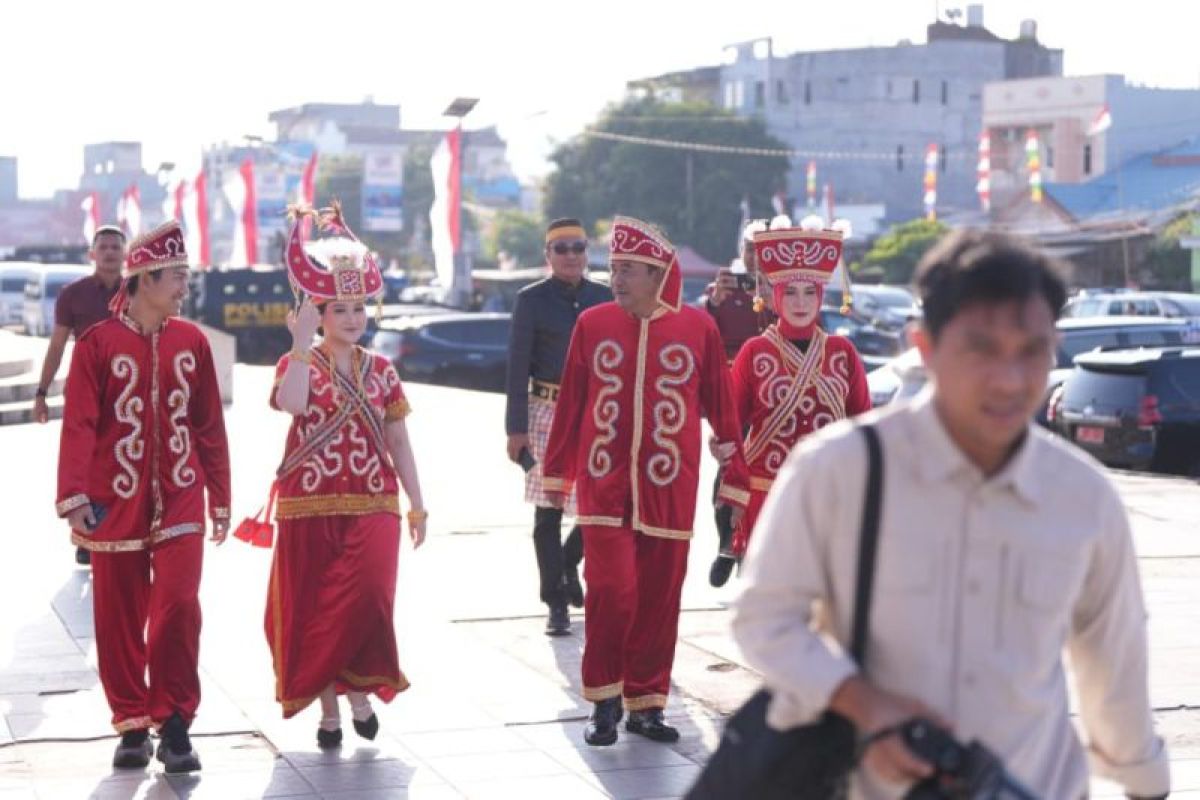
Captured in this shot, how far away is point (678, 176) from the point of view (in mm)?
84125

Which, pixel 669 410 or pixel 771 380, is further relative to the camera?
pixel 771 380

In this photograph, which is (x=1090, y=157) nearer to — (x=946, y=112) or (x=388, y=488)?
(x=946, y=112)

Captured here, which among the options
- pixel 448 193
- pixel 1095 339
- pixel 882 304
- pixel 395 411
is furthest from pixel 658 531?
pixel 448 193

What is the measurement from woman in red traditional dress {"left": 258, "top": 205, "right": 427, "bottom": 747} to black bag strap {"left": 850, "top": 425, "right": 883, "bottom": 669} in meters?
4.52

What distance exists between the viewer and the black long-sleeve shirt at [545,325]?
10.2 m

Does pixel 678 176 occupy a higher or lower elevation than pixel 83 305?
lower

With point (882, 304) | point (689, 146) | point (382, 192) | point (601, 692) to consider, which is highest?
point (689, 146)

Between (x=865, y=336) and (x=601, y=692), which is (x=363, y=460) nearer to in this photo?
(x=601, y=692)

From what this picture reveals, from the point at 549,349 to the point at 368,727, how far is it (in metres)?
2.79

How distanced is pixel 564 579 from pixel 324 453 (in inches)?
109

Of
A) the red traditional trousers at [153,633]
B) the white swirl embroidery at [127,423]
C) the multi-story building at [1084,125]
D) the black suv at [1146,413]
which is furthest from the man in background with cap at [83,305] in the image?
the multi-story building at [1084,125]

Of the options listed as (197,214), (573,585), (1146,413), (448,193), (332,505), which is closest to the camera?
(332,505)

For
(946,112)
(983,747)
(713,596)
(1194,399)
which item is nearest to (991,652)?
(983,747)

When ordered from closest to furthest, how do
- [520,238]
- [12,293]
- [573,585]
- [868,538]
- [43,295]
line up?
[868,538]
[573,585]
[43,295]
[12,293]
[520,238]
